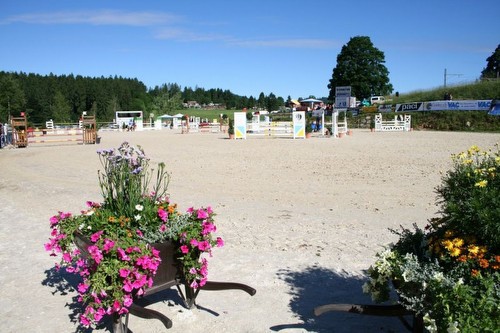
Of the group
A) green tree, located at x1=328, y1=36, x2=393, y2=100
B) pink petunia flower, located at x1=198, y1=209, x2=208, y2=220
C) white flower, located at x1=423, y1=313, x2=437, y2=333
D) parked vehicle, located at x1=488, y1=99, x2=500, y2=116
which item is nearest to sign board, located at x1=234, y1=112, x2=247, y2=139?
parked vehicle, located at x1=488, y1=99, x2=500, y2=116

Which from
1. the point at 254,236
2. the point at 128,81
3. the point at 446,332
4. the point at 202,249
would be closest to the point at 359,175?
the point at 254,236

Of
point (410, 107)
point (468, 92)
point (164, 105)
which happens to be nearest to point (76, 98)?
point (164, 105)

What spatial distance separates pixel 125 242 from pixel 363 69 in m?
74.7

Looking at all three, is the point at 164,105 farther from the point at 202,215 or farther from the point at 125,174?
the point at 202,215

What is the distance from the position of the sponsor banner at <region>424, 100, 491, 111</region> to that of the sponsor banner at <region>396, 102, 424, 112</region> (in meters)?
0.71

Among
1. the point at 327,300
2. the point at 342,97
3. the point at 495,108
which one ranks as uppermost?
the point at 342,97

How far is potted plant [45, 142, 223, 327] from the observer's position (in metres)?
3.07

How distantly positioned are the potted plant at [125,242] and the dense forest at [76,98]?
81.3 metres

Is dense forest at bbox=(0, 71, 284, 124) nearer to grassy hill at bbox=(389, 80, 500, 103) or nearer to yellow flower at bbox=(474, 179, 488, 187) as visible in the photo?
grassy hill at bbox=(389, 80, 500, 103)

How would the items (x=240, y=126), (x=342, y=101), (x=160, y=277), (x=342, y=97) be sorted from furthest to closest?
(x=342, y=97)
(x=342, y=101)
(x=240, y=126)
(x=160, y=277)

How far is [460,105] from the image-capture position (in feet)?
125

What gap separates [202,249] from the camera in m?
3.53

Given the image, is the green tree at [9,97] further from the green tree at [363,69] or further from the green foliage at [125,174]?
the green foliage at [125,174]

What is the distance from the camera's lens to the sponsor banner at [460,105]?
36.7 metres
